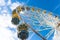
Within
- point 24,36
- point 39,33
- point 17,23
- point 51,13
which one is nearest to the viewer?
point 24,36

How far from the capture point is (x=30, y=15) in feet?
10.5

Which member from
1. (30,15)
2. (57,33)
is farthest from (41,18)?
(57,33)

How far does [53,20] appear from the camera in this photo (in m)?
3.20

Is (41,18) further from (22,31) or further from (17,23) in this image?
(22,31)

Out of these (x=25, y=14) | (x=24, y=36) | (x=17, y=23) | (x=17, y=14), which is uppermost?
(x=25, y=14)

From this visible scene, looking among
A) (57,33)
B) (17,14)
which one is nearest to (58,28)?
(57,33)

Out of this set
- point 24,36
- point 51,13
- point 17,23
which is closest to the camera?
point 24,36

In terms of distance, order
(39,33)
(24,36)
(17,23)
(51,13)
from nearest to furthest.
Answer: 1. (24,36)
2. (17,23)
3. (39,33)
4. (51,13)

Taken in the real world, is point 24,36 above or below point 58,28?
below

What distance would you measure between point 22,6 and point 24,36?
848mm

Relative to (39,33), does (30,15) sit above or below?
above

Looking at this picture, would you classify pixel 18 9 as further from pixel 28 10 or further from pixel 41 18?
pixel 41 18

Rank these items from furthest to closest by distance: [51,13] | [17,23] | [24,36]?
1. [51,13]
2. [17,23]
3. [24,36]

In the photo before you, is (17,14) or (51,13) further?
(51,13)
